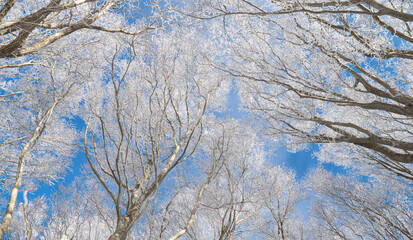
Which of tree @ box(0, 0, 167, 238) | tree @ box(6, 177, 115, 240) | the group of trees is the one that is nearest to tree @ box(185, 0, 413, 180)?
the group of trees

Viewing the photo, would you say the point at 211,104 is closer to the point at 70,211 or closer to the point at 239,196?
the point at 239,196

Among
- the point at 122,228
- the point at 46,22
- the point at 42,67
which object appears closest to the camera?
the point at 122,228

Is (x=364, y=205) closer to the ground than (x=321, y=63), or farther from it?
closer to the ground

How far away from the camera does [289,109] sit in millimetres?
3959

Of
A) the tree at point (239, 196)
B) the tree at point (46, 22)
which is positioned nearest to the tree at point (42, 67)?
the tree at point (46, 22)

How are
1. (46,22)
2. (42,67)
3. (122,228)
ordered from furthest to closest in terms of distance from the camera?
(42,67) < (46,22) < (122,228)

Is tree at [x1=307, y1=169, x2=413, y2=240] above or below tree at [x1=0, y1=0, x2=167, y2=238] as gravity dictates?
below

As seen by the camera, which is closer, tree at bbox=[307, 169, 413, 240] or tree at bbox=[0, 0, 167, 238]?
tree at bbox=[0, 0, 167, 238]

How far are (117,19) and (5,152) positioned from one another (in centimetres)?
464

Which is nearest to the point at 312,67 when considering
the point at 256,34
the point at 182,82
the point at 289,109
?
the point at 289,109

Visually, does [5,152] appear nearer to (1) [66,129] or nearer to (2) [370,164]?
(1) [66,129]

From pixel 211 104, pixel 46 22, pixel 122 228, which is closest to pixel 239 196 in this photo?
pixel 211 104

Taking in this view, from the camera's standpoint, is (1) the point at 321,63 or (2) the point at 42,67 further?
(2) the point at 42,67

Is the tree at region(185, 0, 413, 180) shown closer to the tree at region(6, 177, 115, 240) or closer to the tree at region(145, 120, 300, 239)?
the tree at region(145, 120, 300, 239)
